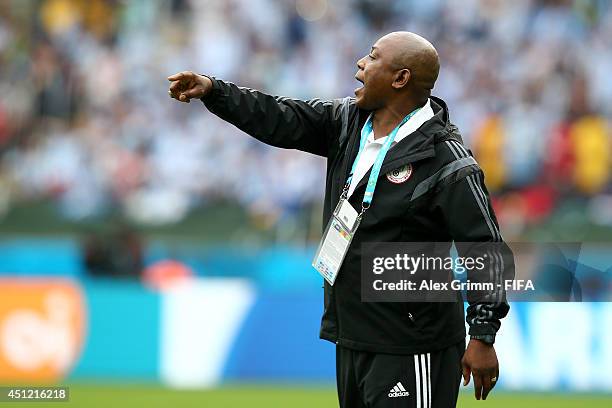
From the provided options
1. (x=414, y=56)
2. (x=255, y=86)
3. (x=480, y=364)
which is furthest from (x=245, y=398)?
(x=255, y=86)

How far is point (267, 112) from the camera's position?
493cm

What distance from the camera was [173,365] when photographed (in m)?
9.96

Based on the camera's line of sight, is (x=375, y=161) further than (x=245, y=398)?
No

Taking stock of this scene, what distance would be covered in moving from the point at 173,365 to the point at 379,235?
223 inches

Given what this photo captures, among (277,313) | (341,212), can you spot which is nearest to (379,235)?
(341,212)

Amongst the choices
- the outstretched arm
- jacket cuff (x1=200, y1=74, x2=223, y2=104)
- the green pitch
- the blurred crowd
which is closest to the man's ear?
the outstretched arm

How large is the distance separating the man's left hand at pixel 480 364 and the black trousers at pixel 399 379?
0.23 metres

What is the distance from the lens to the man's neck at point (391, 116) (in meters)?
4.82

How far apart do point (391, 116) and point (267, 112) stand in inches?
22.3

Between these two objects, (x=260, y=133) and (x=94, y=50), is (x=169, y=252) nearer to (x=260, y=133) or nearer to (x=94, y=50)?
(x=94, y=50)

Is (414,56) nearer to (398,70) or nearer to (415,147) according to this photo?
(398,70)

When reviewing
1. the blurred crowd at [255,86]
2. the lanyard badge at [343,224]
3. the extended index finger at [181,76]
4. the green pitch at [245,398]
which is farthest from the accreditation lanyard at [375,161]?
the blurred crowd at [255,86]

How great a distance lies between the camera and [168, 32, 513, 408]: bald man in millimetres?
4574

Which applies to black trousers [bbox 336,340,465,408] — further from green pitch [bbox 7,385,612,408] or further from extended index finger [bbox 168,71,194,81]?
green pitch [bbox 7,385,612,408]
